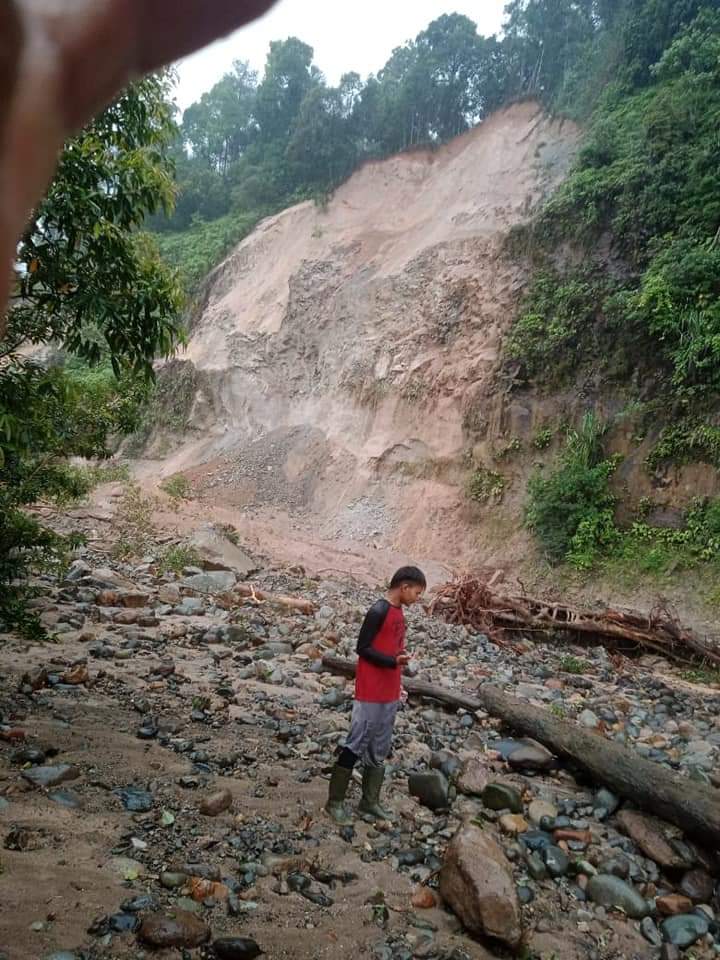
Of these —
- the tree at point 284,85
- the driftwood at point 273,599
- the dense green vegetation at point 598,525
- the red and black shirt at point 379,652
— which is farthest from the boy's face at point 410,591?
the tree at point 284,85

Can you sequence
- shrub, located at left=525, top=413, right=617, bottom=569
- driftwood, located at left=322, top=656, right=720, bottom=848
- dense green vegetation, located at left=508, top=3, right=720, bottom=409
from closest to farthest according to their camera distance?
driftwood, located at left=322, top=656, right=720, bottom=848, shrub, located at left=525, top=413, right=617, bottom=569, dense green vegetation, located at left=508, top=3, right=720, bottom=409

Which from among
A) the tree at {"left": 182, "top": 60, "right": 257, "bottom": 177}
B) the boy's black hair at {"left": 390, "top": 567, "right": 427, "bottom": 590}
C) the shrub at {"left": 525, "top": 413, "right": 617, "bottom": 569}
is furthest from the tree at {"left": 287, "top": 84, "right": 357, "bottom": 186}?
the boy's black hair at {"left": 390, "top": 567, "right": 427, "bottom": 590}

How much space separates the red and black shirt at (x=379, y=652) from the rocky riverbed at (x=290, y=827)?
2.60 feet

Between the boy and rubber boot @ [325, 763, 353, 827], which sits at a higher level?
the boy

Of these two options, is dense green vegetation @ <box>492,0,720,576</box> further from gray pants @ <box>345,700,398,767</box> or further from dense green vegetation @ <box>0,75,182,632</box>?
dense green vegetation @ <box>0,75,182,632</box>

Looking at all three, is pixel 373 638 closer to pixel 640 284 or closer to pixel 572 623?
pixel 572 623

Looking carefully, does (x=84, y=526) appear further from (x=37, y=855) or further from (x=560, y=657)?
(x=37, y=855)

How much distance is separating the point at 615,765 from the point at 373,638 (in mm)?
2120

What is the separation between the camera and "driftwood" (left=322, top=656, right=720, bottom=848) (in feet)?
12.6

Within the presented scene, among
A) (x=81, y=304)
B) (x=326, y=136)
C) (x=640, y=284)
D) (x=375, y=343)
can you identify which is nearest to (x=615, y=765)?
(x=81, y=304)

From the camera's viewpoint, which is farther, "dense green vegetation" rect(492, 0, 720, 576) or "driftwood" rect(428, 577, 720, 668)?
"dense green vegetation" rect(492, 0, 720, 576)

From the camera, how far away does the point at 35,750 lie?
12.4ft

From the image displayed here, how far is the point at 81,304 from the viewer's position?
3.32m

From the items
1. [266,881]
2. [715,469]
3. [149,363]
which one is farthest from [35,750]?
[715,469]
